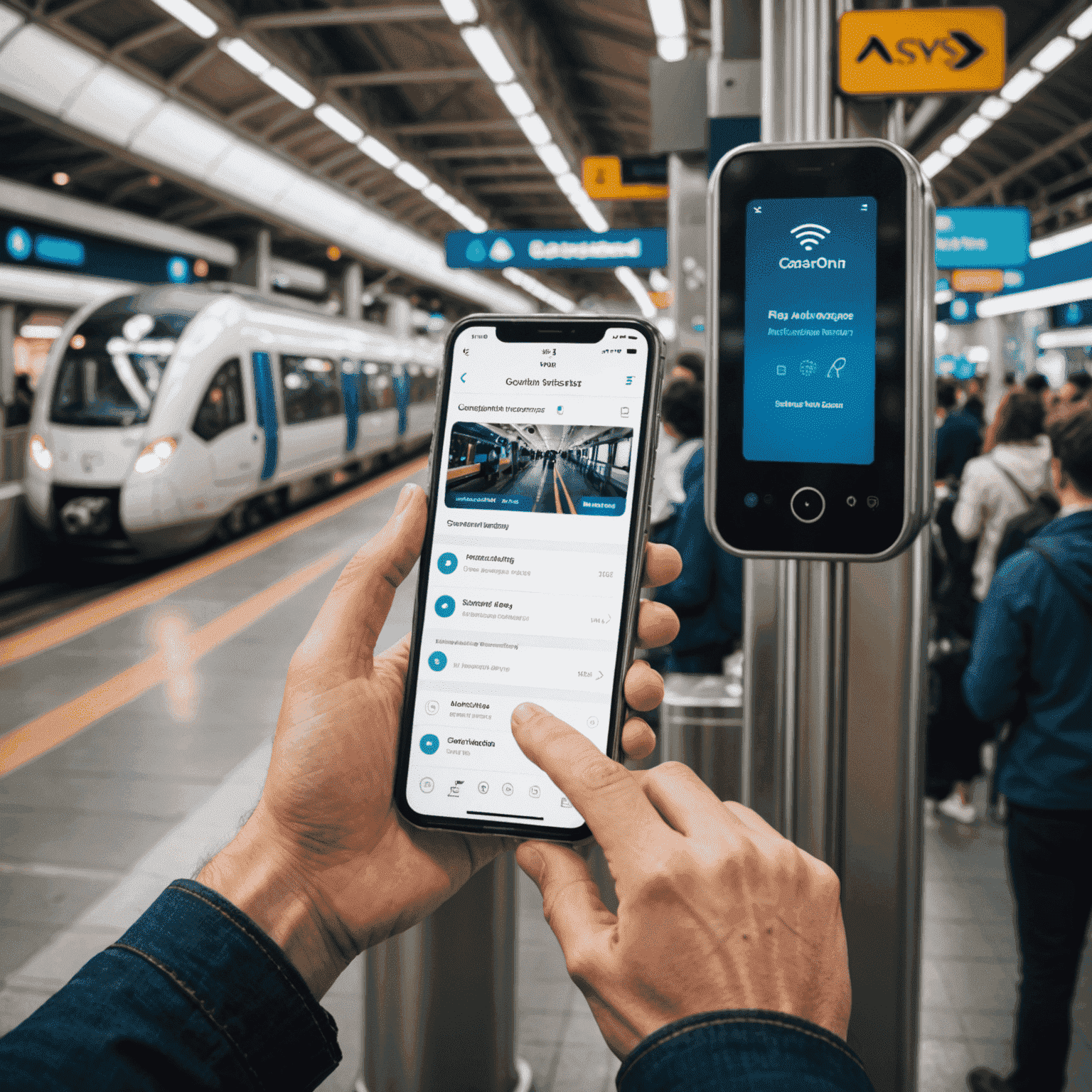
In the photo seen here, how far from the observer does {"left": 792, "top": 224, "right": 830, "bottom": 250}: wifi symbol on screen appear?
111 cm

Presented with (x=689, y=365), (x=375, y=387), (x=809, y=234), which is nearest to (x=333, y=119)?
(x=375, y=387)

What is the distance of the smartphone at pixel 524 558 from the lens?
1187mm

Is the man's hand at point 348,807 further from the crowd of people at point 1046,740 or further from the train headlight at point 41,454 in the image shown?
the train headlight at point 41,454

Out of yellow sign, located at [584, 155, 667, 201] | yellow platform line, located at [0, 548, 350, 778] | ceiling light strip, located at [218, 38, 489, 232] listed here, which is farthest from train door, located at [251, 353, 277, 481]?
yellow sign, located at [584, 155, 667, 201]

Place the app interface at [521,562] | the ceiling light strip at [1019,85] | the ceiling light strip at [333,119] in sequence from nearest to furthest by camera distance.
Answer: the app interface at [521,562]
the ceiling light strip at [1019,85]
the ceiling light strip at [333,119]

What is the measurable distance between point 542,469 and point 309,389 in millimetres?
11987

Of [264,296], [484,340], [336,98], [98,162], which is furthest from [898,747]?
[98,162]

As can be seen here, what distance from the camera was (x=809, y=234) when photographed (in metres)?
1.12

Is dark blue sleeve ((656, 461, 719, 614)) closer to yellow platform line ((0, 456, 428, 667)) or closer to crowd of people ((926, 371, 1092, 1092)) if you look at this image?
crowd of people ((926, 371, 1092, 1092))

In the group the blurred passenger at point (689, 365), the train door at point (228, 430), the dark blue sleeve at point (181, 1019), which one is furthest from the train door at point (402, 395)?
the dark blue sleeve at point (181, 1019)

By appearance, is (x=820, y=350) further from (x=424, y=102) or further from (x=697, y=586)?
(x=424, y=102)

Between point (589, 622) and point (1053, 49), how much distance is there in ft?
31.8

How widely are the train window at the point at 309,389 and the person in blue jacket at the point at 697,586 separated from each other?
9056 millimetres

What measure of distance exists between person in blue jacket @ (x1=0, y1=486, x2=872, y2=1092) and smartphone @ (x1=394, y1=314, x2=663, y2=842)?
1.6 inches
